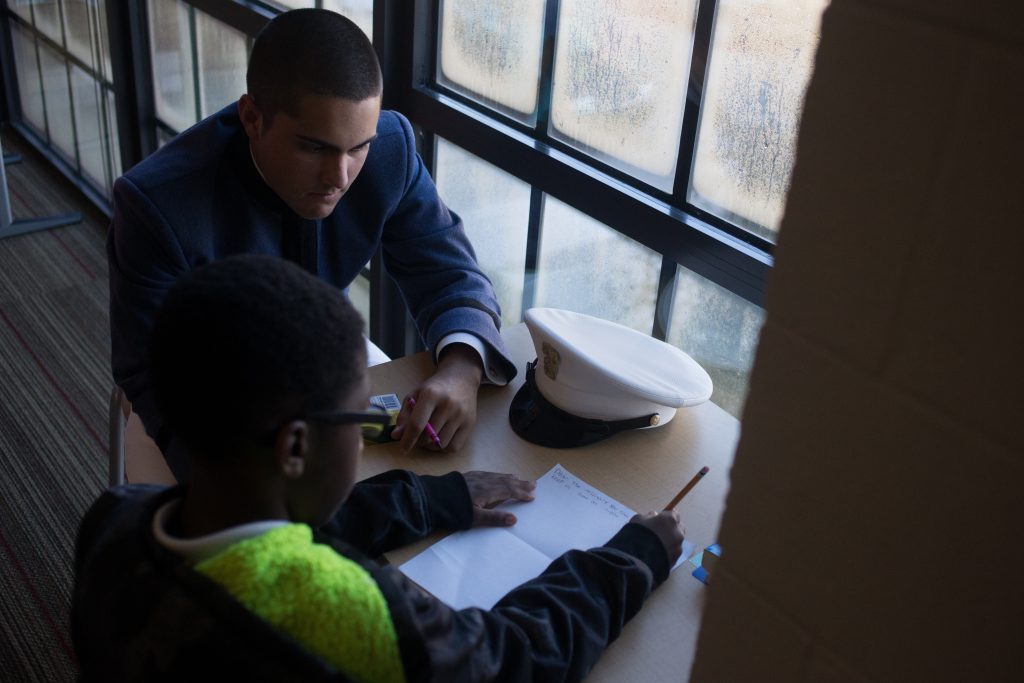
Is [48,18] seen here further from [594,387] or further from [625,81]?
[594,387]

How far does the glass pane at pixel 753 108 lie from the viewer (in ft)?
4.74

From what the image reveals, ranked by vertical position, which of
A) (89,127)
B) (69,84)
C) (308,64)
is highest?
(308,64)

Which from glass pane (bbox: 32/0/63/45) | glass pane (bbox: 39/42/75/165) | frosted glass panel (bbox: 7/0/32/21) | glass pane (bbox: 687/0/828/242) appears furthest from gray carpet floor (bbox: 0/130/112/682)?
glass pane (bbox: 687/0/828/242)

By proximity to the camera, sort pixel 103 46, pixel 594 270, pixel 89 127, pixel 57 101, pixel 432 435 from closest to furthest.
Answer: pixel 432 435
pixel 594 270
pixel 103 46
pixel 89 127
pixel 57 101

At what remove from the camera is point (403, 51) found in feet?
7.12

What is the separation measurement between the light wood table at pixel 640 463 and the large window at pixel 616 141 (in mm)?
282

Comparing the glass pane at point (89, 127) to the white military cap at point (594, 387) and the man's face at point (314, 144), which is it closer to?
the man's face at point (314, 144)

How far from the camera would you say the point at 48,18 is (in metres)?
4.07

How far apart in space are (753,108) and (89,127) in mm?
3327

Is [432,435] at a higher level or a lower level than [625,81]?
lower

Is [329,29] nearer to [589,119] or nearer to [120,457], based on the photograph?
[589,119]

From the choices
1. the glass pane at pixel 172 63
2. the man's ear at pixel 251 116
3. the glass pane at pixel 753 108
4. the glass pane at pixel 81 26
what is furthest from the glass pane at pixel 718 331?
the glass pane at pixel 81 26

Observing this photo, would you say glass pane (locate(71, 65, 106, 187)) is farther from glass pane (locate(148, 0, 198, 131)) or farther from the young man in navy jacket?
the young man in navy jacket

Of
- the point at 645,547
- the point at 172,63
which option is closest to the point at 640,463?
the point at 645,547
